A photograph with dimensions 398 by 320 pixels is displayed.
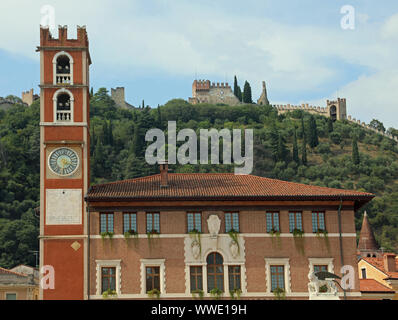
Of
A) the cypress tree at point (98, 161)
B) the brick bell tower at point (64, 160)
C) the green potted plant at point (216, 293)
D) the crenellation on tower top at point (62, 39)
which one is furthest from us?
the cypress tree at point (98, 161)

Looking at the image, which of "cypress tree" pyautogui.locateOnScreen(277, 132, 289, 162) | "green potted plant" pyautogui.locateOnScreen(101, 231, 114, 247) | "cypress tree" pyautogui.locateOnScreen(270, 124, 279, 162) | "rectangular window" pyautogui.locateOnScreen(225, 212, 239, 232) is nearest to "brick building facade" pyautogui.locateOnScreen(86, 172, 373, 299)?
"rectangular window" pyautogui.locateOnScreen(225, 212, 239, 232)

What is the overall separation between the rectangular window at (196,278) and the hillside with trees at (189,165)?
69691 mm

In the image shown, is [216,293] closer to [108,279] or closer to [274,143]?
[108,279]

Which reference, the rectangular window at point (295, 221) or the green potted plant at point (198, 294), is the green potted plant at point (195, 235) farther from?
the rectangular window at point (295, 221)

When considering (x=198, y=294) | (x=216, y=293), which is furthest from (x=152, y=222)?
(x=216, y=293)

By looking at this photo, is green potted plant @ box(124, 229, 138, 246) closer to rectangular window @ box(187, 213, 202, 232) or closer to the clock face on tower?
rectangular window @ box(187, 213, 202, 232)

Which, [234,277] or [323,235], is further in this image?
[323,235]

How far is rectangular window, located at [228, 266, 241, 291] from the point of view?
43469mm

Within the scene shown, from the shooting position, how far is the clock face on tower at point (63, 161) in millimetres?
44750

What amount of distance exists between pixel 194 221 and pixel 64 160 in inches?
338

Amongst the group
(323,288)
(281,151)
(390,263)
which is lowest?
(323,288)

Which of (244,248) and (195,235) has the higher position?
(195,235)

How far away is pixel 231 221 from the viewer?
44625mm

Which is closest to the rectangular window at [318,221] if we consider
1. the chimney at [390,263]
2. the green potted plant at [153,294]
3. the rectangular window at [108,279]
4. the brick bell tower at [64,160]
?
the green potted plant at [153,294]
